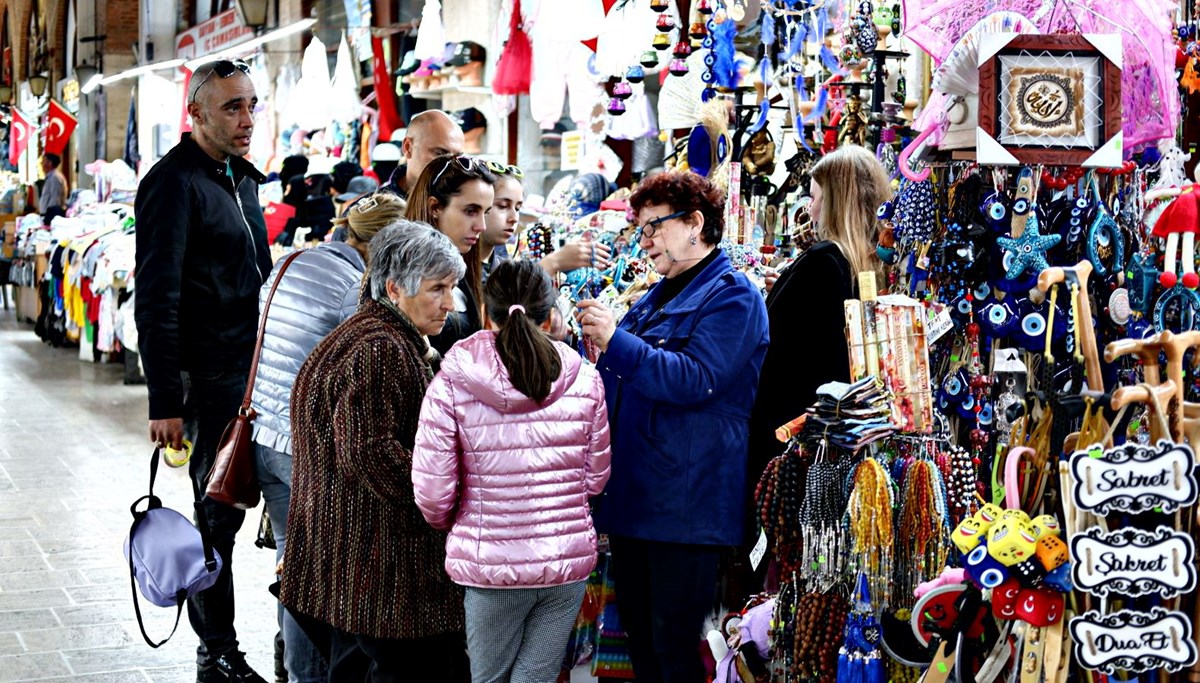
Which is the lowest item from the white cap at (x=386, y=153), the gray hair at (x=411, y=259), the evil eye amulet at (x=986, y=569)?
the evil eye amulet at (x=986, y=569)

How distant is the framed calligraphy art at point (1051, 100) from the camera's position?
3.11 meters

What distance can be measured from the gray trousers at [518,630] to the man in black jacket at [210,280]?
3.90 ft

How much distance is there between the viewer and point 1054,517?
8.37ft

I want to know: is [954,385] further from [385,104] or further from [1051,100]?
[385,104]

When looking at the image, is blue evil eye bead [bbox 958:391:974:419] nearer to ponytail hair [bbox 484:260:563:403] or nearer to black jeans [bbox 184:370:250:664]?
ponytail hair [bbox 484:260:563:403]

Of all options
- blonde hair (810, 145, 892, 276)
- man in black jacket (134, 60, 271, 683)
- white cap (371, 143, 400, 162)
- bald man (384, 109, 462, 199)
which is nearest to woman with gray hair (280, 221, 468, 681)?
man in black jacket (134, 60, 271, 683)

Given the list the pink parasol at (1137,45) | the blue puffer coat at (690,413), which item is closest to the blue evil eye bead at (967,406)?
the blue puffer coat at (690,413)

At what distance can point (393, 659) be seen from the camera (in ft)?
10.1

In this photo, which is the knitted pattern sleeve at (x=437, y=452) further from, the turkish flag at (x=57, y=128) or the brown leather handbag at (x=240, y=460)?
the turkish flag at (x=57, y=128)

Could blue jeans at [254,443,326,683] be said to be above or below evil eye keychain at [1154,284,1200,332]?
below

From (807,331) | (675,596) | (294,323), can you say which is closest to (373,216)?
(294,323)

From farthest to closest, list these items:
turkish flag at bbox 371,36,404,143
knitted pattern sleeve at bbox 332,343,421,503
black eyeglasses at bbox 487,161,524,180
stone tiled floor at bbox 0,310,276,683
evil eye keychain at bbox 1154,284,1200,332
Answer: turkish flag at bbox 371,36,404,143, stone tiled floor at bbox 0,310,276,683, black eyeglasses at bbox 487,161,524,180, evil eye keychain at bbox 1154,284,1200,332, knitted pattern sleeve at bbox 332,343,421,503

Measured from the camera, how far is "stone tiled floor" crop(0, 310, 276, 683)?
434cm

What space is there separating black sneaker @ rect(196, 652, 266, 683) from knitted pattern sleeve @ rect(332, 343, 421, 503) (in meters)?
1.21
